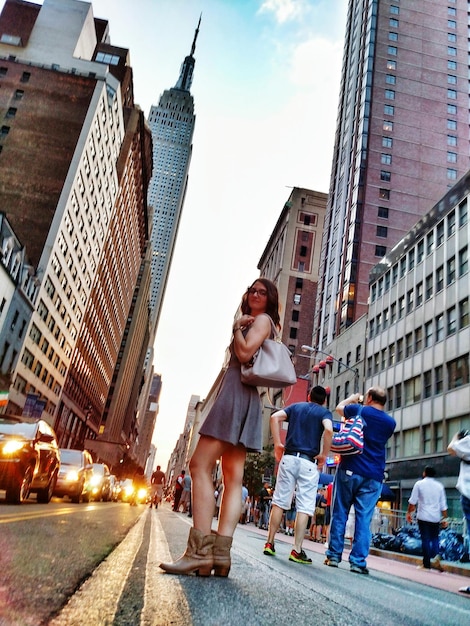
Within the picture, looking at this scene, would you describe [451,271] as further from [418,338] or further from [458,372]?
[458,372]

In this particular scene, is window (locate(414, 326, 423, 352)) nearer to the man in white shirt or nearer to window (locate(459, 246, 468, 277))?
window (locate(459, 246, 468, 277))

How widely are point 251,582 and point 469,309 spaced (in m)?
27.9

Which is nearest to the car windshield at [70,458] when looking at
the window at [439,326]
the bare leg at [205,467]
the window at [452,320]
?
the bare leg at [205,467]

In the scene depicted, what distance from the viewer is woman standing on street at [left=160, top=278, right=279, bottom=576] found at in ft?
10.4

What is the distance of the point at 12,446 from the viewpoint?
8234mm

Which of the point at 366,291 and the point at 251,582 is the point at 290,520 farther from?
the point at 366,291

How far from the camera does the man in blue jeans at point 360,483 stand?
593 cm

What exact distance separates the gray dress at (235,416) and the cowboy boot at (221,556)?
22.6 inches

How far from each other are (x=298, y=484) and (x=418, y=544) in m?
7.30

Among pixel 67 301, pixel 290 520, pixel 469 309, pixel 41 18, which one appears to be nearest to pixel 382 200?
pixel 469 309

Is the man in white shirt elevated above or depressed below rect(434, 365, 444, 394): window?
below

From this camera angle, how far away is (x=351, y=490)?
20.1 ft

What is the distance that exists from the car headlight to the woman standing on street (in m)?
5.85

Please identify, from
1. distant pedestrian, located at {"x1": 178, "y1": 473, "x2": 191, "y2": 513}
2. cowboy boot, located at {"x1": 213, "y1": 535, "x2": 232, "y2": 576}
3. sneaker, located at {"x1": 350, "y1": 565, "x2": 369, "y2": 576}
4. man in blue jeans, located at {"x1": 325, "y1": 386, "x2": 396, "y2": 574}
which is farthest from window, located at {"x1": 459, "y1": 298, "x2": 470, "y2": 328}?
cowboy boot, located at {"x1": 213, "y1": 535, "x2": 232, "y2": 576}
